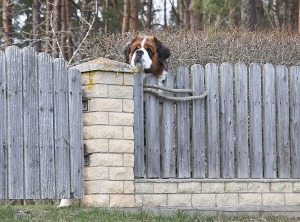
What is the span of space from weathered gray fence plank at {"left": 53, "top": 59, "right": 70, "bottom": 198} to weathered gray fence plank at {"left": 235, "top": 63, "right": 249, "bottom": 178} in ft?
7.54

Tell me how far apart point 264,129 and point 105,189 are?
7.76ft

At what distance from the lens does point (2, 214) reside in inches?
289

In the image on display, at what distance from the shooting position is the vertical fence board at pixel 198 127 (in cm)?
880

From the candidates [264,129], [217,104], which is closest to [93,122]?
[217,104]

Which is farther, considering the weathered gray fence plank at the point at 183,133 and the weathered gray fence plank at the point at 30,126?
the weathered gray fence plank at the point at 183,133

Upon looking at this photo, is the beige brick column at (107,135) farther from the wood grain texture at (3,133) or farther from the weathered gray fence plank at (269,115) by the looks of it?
the weathered gray fence plank at (269,115)

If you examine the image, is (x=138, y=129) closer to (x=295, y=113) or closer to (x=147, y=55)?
(x=147, y=55)

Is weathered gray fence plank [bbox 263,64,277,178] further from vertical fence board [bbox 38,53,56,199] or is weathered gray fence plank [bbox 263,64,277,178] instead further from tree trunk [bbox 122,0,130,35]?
tree trunk [bbox 122,0,130,35]

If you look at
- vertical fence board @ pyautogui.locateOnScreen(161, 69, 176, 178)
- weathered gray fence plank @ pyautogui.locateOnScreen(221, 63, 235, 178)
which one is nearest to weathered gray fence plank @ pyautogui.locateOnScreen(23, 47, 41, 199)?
vertical fence board @ pyautogui.locateOnScreen(161, 69, 176, 178)

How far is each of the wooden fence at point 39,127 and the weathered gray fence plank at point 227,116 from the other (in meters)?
1.94

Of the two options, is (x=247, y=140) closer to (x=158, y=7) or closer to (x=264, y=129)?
(x=264, y=129)

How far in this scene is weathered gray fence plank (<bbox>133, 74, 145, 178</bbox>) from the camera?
850 centimetres

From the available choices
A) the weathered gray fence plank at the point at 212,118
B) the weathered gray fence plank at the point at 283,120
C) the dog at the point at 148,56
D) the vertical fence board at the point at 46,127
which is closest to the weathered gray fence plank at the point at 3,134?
the vertical fence board at the point at 46,127

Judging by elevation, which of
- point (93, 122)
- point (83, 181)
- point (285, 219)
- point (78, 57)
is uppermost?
point (78, 57)
